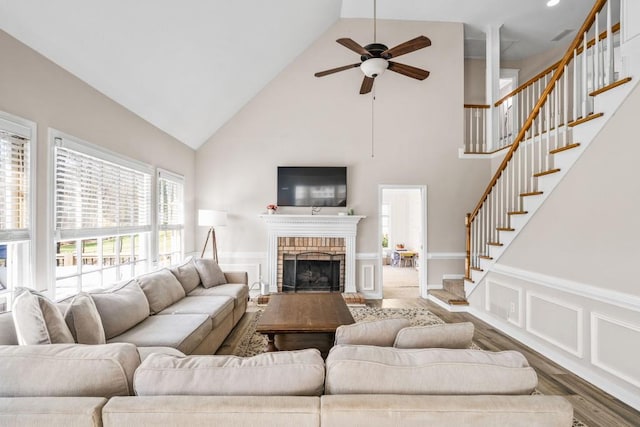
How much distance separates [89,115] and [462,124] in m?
5.34

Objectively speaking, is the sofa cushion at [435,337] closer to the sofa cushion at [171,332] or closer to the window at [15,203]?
the sofa cushion at [171,332]

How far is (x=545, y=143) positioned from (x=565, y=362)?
2456mm

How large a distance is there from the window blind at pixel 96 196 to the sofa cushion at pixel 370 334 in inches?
102

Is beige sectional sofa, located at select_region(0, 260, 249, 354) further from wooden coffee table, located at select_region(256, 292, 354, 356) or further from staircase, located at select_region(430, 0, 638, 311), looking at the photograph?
staircase, located at select_region(430, 0, 638, 311)

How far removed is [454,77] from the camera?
18.1ft

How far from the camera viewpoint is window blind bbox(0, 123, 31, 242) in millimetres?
2170

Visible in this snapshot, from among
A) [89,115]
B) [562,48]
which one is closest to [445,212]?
[562,48]

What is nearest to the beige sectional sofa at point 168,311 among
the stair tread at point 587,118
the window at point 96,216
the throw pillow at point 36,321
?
the throw pillow at point 36,321

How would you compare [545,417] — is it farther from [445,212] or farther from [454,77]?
[454,77]

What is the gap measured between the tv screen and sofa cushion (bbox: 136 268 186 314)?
2409 mm

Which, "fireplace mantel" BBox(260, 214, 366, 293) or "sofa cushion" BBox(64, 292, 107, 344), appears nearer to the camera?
"sofa cushion" BBox(64, 292, 107, 344)

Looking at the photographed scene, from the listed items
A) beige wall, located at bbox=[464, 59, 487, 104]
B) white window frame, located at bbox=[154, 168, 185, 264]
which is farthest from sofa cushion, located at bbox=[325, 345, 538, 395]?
beige wall, located at bbox=[464, 59, 487, 104]

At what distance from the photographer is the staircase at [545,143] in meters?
2.71

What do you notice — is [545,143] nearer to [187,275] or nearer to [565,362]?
[565,362]
